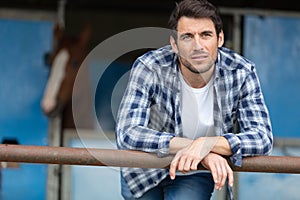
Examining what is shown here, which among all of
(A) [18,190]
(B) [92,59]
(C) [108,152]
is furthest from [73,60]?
(C) [108,152]

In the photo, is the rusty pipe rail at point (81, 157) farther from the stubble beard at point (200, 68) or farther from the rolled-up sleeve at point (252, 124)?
the stubble beard at point (200, 68)

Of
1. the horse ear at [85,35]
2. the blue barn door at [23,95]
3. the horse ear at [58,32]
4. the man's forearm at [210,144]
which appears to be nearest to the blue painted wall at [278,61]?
the horse ear at [85,35]

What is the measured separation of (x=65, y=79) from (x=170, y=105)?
2527 mm

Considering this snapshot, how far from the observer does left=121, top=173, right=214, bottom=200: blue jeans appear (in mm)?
2346

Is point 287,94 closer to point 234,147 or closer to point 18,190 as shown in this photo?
point 18,190

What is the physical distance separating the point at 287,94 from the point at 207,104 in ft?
8.25

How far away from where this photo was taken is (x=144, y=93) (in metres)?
2.30

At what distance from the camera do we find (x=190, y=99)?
2.36 meters

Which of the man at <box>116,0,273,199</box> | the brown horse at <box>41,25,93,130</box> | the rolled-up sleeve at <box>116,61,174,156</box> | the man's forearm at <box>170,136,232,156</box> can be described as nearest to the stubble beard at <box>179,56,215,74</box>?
the man at <box>116,0,273,199</box>

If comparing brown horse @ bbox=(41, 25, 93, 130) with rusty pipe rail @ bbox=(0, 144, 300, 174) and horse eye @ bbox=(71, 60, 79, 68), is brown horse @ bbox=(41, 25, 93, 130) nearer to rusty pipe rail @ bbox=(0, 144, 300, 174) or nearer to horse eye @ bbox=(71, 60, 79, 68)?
horse eye @ bbox=(71, 60, 79, 68)

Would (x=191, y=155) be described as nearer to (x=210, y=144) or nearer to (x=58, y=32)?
(x=210, y=144)

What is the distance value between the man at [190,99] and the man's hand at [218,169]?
19 cm

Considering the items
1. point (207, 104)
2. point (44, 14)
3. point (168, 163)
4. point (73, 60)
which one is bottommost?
point (168, 163)

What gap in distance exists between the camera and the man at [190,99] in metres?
2.29
